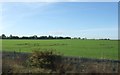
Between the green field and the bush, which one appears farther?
the green field

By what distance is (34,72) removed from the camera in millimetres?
15664

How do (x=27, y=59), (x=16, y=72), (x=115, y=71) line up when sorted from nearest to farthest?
(x=16, y=72)
(x=115, y=71)
(x=27, y=59)

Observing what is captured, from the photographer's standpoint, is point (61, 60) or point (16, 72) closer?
point (16, 72)

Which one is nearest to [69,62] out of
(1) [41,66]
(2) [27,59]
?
(1) [41,66]

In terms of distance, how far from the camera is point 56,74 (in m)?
16.2

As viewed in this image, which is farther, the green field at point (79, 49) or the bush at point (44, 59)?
the green field at point (79, 49)

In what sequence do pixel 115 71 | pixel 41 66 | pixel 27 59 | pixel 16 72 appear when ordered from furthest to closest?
pixel 27 59 < pixel 41 66 < pixel 115 71 < pixel 16 72

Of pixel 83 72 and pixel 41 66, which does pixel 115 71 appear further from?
pixel 41 66

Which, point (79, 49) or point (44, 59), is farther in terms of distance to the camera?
point (79, 49)

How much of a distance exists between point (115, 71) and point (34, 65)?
4720 mm

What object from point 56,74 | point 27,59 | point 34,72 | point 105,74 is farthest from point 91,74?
point 27,59

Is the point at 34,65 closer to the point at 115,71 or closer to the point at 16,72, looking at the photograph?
the point at 16,72

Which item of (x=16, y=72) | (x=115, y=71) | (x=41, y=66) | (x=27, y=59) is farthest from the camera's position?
(x=27, y=59)

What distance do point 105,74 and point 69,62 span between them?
3.48 metres
